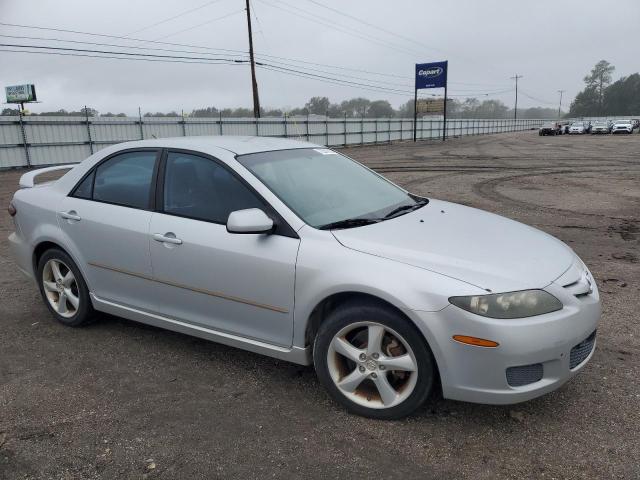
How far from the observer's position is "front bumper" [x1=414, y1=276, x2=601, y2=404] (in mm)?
2557

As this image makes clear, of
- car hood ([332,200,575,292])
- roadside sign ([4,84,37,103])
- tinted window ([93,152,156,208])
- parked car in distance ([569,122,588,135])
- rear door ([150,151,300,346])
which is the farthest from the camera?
parked car in distance ([569,122,588,135])

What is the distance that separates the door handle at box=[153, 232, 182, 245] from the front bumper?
171 centimetres

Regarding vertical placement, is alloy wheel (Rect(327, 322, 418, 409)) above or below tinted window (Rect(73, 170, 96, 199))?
below

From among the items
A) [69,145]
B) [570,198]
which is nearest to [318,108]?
[69,145]

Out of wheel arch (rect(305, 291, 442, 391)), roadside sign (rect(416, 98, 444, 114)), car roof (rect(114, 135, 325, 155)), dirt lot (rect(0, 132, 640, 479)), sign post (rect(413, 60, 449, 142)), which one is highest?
sign post (rect(413, 60, 449, 142))

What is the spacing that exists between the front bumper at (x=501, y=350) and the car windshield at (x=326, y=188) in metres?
0.95

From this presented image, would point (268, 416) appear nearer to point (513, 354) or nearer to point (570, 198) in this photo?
point (513, 354)

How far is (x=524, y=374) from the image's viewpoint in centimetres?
264

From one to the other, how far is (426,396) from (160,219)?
6.94ft

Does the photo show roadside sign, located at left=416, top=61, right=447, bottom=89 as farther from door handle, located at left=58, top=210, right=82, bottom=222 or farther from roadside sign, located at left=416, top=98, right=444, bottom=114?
door handle, located at left=58, top=210, right=82, bottom=222

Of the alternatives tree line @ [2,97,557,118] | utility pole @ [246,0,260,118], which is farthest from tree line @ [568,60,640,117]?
utility pole @ [246,0,260,118]

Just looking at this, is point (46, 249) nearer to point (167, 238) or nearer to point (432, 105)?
point (167, 238)

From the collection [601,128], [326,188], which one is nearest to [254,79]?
[326,188]

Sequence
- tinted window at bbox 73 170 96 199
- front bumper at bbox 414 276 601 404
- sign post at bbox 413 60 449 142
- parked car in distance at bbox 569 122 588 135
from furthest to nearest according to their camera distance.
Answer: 1. parked car in distance at bbox 569 122 588 135
2. sign post at bbox 413 60 449 142
3. tinted window at bbox 73 170 96 199
4. front bumper at bbox 414 276 601 404
